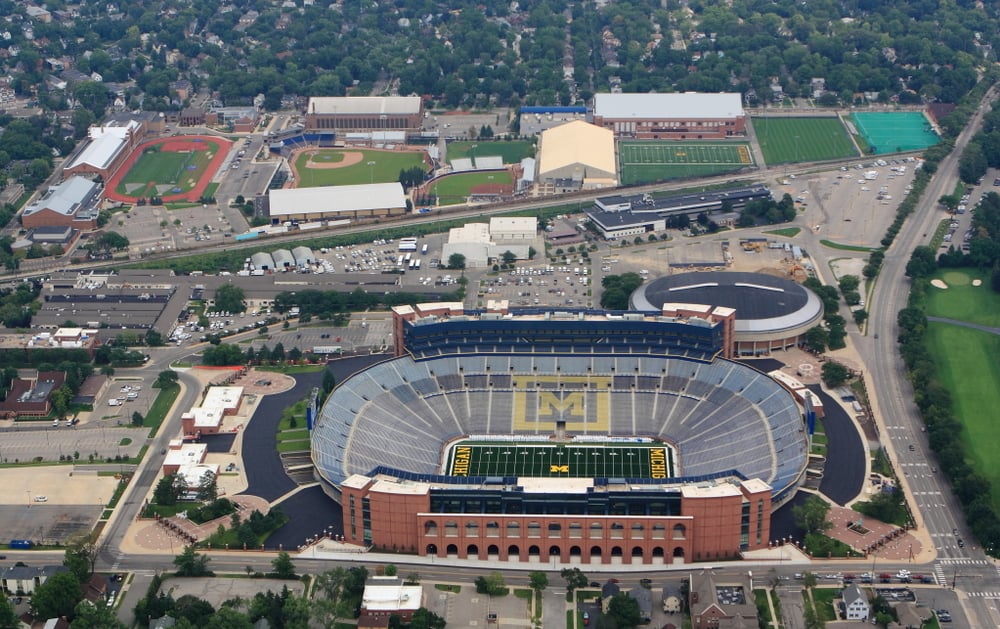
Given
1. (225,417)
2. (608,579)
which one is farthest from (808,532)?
(225,417)

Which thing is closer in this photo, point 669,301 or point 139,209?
point 669,301

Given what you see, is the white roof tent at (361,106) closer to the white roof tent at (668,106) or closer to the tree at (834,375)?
the white roof tent at (668,106)

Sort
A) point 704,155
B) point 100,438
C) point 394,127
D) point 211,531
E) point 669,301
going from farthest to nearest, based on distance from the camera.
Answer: point 394,127 → point 704,155 → point 669,301 → point 100,438 → point 211,531

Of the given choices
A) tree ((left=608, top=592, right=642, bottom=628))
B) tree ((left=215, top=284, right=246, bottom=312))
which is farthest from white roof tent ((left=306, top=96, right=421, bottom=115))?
tree ((left=608, top=592, right=642, bottom=628))

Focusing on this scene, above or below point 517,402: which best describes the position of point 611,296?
above

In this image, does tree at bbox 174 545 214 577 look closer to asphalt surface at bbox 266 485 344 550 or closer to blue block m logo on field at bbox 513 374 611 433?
asphalt surface at bbox 266 485 344 550

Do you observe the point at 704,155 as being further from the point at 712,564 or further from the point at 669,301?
the point at 712,564
